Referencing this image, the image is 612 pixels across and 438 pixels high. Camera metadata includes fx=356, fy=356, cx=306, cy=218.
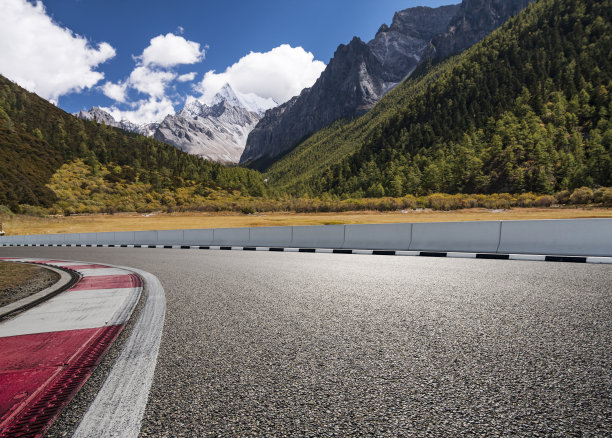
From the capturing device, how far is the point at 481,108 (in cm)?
10875

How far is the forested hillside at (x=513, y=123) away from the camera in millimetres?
72562

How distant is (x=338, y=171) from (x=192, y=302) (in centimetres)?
13212

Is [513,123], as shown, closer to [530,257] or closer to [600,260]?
[530,257]

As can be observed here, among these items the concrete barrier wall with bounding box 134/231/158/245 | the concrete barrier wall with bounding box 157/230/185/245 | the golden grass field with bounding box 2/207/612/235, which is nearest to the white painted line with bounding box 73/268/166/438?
the concrete barrier wall with bounding box 157/230/185/245

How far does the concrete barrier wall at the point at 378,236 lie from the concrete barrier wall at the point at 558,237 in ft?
11.5

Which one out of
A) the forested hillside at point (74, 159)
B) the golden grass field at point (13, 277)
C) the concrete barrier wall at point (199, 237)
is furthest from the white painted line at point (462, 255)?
the forested hillside at point (74, 159)

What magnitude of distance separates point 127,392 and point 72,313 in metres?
2.65

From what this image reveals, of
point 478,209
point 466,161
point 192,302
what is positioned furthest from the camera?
point 466,161

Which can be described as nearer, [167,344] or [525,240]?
[167,344]

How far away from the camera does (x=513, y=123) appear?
9081 cm

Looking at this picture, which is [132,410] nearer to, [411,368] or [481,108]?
[411,368]

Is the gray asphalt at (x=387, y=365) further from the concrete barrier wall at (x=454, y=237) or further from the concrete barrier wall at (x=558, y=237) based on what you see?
the concrete barrier wall at (x=454, y=237)

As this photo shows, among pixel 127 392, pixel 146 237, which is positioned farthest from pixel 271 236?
pixel 127 392

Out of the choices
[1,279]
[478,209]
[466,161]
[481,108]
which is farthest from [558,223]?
[481,108]
